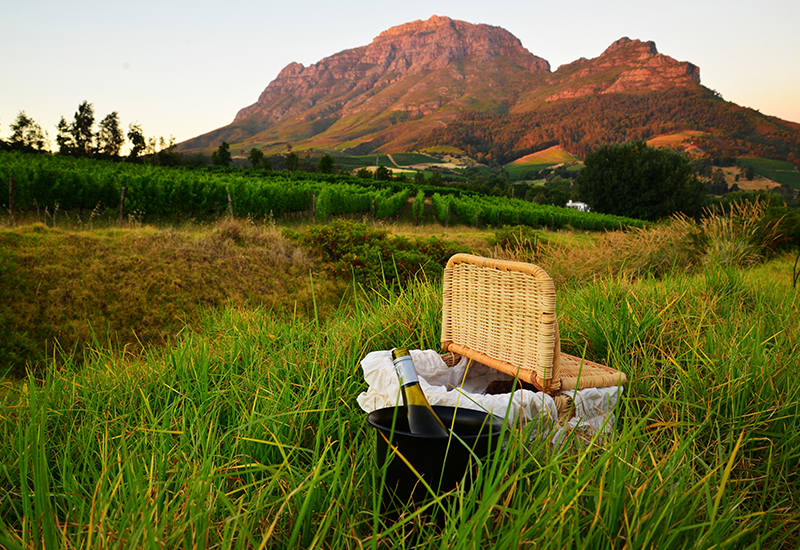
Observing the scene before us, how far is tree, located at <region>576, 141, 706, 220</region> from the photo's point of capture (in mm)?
42938

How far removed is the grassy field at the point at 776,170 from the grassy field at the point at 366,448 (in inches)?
4383

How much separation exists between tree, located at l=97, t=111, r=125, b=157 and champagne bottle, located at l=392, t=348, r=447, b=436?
83558 mm

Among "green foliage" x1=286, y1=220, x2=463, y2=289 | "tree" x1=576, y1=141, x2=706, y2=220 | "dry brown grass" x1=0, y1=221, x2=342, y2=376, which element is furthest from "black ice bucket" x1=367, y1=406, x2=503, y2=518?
"tree" x1=576, y1=141, x2=706, y2=220

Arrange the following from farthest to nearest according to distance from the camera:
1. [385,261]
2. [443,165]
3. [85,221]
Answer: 1. [443,165]
2. [85,221]
3. [385,261]

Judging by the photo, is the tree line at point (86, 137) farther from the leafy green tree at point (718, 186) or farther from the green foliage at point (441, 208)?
the leafy green tree at point (718, 186)

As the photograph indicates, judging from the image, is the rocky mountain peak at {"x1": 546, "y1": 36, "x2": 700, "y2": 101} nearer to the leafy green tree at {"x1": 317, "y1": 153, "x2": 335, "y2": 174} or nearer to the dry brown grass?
the leafy green tree at {"x1": 317, "y1": 153, "x2": 335, "y2": 174}

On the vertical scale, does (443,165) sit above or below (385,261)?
above

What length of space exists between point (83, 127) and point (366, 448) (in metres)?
83.4

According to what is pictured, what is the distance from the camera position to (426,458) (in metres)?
1.06

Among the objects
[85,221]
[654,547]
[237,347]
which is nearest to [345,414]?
[237,347]

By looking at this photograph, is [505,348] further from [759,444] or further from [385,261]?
[385,261]

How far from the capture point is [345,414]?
6.22ft

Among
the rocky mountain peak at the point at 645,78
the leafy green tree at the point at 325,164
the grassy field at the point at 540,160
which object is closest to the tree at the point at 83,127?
the leafy green tree at the point at 325,164

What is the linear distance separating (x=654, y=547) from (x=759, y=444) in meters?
1.24
